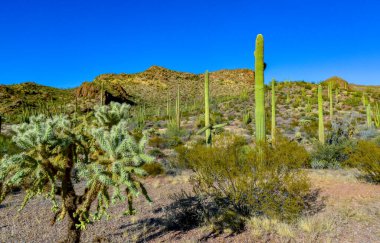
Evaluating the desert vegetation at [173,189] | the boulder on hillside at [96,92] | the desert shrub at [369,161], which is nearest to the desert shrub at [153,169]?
the desert vegetation at [173,189]

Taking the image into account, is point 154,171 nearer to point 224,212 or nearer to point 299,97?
point 224,212

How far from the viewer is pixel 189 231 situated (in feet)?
21.8

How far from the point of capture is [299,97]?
38.2 m

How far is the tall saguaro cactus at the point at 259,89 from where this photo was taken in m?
8.87

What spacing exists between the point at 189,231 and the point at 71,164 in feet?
9.49

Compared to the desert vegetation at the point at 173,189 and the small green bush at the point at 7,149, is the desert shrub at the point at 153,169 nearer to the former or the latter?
the desert vegetation at the point at 173,189

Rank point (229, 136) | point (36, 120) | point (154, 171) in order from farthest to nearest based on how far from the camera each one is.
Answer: point (154, 171) < point (229, 136) < point (36, 120)

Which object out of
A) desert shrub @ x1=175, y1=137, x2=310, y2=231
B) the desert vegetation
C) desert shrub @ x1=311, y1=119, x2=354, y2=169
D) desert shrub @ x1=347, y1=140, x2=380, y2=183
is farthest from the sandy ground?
desert shrub @ x1=311, y1=119, x2=354, y2=169

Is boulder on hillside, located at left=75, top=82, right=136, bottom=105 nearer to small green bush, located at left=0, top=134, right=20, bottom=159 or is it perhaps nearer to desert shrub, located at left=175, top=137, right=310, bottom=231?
small green bush, located at left=0, top=134, right=20, bottom=159

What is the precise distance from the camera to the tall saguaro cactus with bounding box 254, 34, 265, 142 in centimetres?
887

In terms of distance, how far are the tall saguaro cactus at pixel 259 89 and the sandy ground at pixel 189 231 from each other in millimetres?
2519

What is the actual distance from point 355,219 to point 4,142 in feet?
47.6

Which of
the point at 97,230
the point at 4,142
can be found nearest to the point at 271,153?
the point at 97,230

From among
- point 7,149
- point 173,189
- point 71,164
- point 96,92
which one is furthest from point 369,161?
point 96,92
